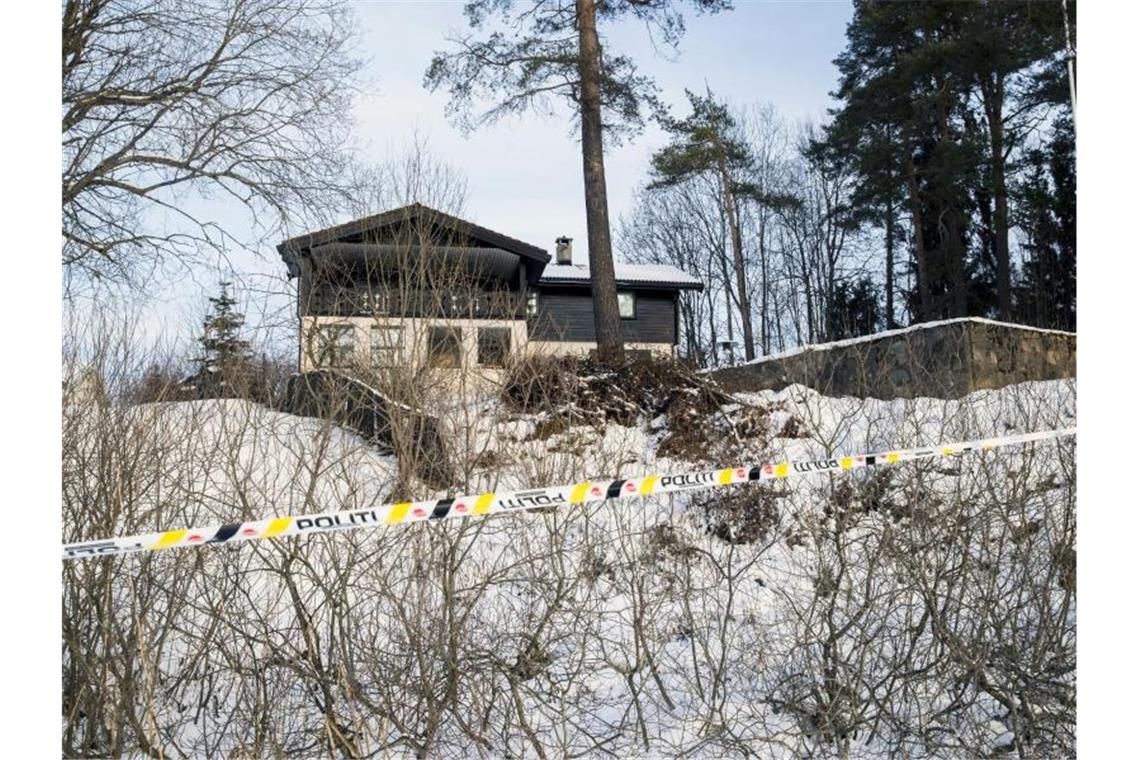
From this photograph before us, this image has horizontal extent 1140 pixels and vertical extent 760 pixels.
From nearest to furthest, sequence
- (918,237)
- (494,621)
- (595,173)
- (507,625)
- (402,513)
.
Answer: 1. (402,513)
2. (507,625)
3. (494,621)
4. (595,173)
5. (918,237)

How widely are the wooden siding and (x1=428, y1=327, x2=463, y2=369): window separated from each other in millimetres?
18233

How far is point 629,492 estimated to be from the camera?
3896 millimetres

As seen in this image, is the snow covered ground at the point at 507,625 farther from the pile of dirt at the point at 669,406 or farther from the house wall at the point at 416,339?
the pile of dirt at the point at 669,406

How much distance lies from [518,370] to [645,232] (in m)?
22.8

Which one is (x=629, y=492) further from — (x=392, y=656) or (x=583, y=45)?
(x=583, y=45)

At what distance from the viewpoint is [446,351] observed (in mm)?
6070

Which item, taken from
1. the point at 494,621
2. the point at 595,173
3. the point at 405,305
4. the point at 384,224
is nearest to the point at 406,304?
the point at 405,305

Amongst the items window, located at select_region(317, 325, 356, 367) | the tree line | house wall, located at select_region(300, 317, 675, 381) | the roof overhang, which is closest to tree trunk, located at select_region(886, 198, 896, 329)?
the tree line

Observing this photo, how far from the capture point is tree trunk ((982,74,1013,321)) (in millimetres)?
18234

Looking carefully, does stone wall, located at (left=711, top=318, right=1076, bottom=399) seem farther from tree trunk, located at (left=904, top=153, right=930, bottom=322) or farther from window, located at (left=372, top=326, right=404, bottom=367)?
tree trunk, located at (left=904, top=153, right=930, bottom=322)

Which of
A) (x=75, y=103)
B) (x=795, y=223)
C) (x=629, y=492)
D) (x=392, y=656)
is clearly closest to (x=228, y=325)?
(x=392, y=656)

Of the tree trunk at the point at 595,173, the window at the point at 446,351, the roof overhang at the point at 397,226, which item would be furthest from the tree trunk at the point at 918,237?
the window at the point at 446,351

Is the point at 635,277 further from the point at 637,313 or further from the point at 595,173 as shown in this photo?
the point at 595,173

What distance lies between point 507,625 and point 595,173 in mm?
9415
